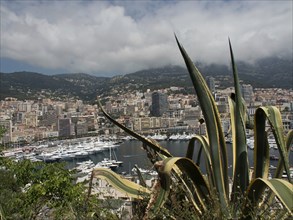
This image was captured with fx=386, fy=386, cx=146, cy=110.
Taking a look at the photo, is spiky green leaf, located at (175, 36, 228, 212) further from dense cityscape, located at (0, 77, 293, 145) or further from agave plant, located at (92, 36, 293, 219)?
dense cityscape, located at (0, 77, 293, 145)

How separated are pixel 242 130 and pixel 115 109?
10711cm

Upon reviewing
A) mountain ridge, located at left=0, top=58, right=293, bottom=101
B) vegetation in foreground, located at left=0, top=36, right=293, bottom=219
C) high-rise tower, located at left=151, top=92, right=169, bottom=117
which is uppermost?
mountain ridge, located at left=0, top=58, right=293, bottom=101

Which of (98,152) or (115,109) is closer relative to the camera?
(98,152)

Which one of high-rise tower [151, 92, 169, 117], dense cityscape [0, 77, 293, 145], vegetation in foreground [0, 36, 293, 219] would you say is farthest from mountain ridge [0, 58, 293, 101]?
vegetation in foreground [0, 36, 293, 219]

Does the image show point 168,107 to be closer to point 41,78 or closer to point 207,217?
point 41,78

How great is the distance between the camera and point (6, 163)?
20.7 ft

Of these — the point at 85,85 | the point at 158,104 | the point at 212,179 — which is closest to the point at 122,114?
the point at 158,104

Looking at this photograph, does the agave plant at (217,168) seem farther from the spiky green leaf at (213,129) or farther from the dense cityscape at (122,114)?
the dense cityscape at (122,114)

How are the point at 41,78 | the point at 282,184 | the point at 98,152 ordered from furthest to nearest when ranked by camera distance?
the point at 41,78 → the point at 98,152 → the point at 282,184

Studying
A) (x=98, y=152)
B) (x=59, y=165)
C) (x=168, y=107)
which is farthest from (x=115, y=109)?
(x=59, y=165)

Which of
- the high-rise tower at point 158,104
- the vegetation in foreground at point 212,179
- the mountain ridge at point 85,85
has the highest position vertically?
the mountain ridge at point 85,85

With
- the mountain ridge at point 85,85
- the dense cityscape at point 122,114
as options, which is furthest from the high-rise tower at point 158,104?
the mountain ridge at point 85,85

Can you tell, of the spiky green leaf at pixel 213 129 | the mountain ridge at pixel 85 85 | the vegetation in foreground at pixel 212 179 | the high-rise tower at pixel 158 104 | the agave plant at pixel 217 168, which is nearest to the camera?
the vegetation in foreground at pixel 212 179

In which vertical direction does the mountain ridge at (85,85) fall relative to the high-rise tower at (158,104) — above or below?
above
